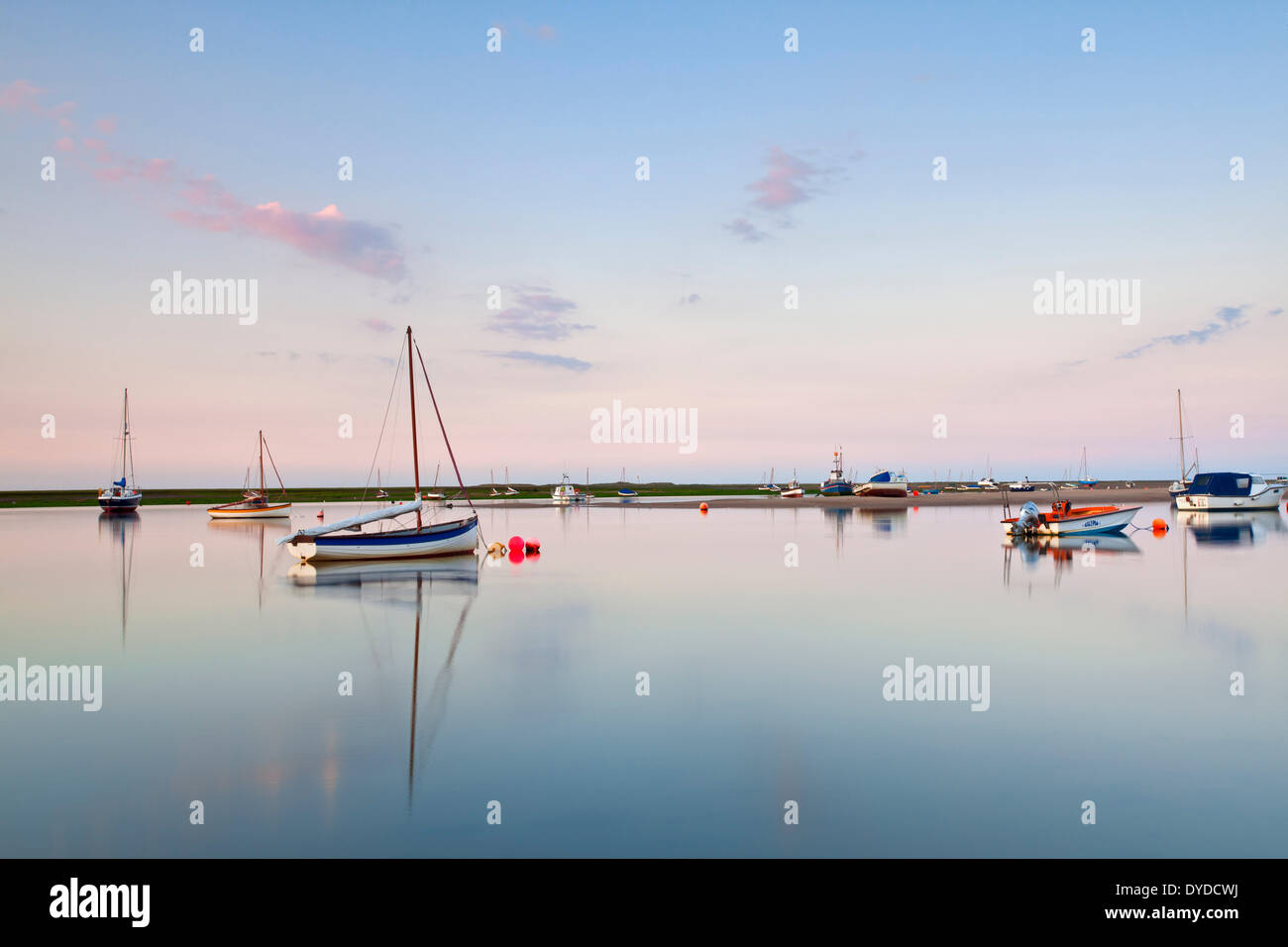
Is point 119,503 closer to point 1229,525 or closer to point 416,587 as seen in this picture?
point 416,587

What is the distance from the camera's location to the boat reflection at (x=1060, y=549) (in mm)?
32781

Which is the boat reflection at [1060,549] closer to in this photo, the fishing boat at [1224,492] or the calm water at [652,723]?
the calm water at [652,723]

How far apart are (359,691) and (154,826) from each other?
5466 millimetres

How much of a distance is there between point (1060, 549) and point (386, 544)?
117 ft

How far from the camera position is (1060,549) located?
4012 centimetres

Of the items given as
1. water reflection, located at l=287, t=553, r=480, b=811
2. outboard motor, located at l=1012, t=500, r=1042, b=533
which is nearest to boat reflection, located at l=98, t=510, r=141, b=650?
water reflection, located at l=287, t=553, r=480, b=811

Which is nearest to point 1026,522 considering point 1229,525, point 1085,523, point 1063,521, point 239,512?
point 1063,521

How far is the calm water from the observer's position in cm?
811

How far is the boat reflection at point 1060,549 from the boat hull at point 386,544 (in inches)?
975

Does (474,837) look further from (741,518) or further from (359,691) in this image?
(741,518)

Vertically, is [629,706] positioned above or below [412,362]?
below

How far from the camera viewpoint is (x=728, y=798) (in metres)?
8.79
